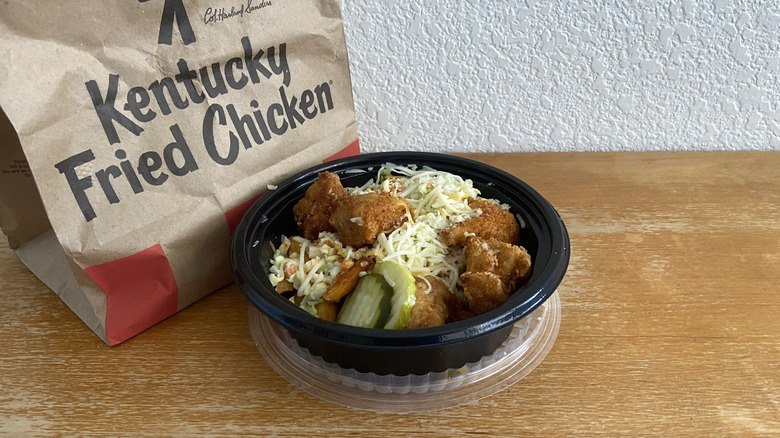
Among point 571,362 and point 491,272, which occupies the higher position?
point 491,272

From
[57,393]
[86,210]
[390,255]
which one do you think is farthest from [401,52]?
[57,393]

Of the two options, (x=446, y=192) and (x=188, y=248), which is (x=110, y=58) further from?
(x=446, y=192)

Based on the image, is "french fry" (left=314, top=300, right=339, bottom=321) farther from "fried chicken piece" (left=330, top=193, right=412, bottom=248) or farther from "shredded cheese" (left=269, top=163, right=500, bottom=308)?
"fried chicken piece" (left=330, top=193, right=412, bottom=248)

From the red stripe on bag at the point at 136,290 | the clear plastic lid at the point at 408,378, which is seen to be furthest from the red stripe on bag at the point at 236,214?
the clear plastic lid at the point at 408,378

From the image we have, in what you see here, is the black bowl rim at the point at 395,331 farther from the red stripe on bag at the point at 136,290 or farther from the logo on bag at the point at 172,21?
the logo on bag at the point at 172,21

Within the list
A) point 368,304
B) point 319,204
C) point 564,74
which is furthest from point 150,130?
point 564,74

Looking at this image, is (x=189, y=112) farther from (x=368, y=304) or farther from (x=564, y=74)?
(x=564, y=74)

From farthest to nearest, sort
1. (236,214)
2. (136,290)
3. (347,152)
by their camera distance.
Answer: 1. (347,152)
2. (236,214)
3. (136,290)
